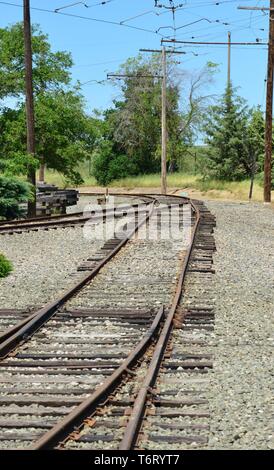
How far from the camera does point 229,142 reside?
53.2 meters

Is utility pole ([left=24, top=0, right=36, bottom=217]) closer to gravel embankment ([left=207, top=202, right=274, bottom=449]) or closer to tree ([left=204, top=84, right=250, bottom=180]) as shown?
gravel embankment ([left=207, top=202, right=274, bottom=449])

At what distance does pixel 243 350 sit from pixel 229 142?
1841 inches

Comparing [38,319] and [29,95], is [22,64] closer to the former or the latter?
[29,95]

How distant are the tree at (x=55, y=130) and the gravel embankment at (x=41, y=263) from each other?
13.9 metres

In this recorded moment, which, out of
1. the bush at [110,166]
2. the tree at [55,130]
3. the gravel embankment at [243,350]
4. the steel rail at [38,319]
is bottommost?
the gravel embankment at [243,350]

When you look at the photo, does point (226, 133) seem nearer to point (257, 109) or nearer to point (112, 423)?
point (257, 109)

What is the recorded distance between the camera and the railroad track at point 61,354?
553 cm

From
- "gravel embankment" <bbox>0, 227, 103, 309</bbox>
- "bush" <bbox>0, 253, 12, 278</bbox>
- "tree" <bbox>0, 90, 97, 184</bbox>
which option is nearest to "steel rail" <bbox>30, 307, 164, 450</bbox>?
"gravel embankment" <bbox>0, 227, 103, 309</bbox>

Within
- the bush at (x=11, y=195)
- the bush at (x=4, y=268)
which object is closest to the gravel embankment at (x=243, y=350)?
the bush at (x=4, y=268)

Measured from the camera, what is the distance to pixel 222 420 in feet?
18.0

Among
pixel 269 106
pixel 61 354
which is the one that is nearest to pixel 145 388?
pixel 61 354

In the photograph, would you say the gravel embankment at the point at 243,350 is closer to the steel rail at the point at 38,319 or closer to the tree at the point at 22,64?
the steel rail at the point at 38,319

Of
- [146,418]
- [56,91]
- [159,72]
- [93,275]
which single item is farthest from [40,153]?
[159,72]

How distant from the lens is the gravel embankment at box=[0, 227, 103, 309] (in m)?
10.5
